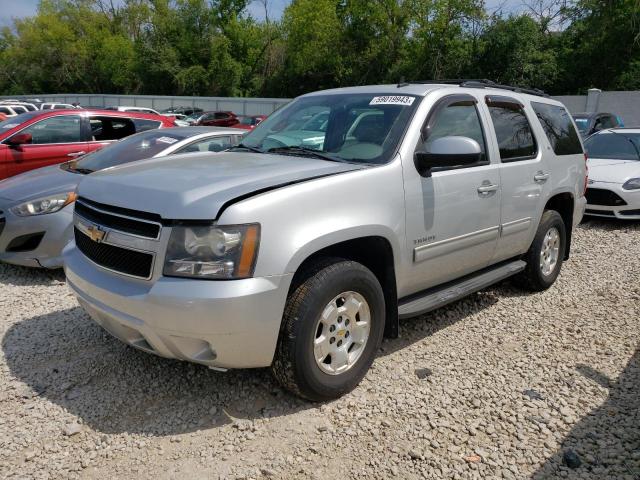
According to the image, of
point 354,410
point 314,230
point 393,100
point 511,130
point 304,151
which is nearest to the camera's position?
point 314,230

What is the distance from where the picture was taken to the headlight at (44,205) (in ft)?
16.7

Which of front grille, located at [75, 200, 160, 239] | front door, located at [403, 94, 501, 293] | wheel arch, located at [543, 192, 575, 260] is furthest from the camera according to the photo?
wheel arch, located at [543, 192, 575, 260]

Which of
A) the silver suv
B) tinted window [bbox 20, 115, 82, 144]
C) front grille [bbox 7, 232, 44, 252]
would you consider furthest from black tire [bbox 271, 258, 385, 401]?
tinted window [bbox 20, 115, 82, 144]

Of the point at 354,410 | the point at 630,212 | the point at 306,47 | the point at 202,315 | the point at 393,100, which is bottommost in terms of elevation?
the point at 354,410

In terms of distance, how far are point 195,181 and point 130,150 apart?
343cm

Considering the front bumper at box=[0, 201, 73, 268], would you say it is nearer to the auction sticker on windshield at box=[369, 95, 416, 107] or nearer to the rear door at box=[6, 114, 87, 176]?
the rear door at box=[6, 114, 87, 176]

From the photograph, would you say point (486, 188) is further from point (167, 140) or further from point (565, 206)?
point (167, 140)

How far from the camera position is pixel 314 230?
2.92 meters

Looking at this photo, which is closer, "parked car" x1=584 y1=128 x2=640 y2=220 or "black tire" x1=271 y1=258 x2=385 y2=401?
"black tire" x1=271 y1=258 x2=385 y2=401

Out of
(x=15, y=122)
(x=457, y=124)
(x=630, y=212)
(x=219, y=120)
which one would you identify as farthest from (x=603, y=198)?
(x=219, y=120)

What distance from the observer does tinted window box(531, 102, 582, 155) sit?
5004 millimetres

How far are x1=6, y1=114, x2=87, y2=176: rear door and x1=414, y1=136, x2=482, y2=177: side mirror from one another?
5.99 meters

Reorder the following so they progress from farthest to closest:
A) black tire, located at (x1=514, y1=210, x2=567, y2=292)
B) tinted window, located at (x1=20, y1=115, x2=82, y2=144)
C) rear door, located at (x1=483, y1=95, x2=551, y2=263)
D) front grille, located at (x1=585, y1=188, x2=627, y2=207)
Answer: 1. front grille, located at (x1=585, y1=188, x2=627, y2=207)
2. tinted window, located at (x1=20, y1=115, x2=82, y2=144)
3. black tire, located at (x1=514, y1=210, x2=567, y2=292)
4. rear door, located at (x1=483, y1=95, x2=551, y2=263)

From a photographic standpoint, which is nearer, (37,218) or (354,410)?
(354,410)
